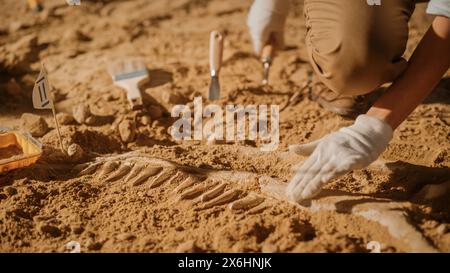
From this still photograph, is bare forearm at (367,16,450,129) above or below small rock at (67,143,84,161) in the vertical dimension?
above

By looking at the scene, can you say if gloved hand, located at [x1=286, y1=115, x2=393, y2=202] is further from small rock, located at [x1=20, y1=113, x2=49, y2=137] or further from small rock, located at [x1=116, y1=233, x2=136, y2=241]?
small rock, located at [x1=20, y1=113, x2=49, y2=137]

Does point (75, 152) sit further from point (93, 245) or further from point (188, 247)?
point (188, 247)

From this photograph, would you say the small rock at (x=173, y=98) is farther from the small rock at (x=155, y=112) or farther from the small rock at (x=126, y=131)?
the small rock at (x=126, y=131)

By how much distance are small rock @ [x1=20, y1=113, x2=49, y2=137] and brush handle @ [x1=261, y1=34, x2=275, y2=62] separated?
1412mm

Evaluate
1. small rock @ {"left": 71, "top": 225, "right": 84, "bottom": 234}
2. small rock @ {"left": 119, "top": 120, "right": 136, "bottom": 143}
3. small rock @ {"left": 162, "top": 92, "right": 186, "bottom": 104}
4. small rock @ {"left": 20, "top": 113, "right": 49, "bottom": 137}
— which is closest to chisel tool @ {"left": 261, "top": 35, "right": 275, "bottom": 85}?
small rock @ {"left": 162, "top": 92, "right": 186, "bottom": 104}

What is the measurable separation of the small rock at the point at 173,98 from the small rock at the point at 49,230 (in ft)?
4.12

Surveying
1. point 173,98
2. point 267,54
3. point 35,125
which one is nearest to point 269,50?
point 267,54

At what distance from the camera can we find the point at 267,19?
9.18ft

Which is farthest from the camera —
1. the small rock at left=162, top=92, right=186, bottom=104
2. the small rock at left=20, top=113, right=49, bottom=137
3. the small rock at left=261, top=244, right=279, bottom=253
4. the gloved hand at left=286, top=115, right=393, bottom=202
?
the small rock at left=162, top=92, right=186, bottom=104

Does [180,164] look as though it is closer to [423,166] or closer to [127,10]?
[423,166]

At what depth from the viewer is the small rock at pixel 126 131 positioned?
252 cm

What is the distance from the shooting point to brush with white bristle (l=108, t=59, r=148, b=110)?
2.85 metres

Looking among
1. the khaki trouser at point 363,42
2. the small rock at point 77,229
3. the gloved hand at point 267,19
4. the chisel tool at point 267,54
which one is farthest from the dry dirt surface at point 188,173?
the khaki trouser at point 363,42
